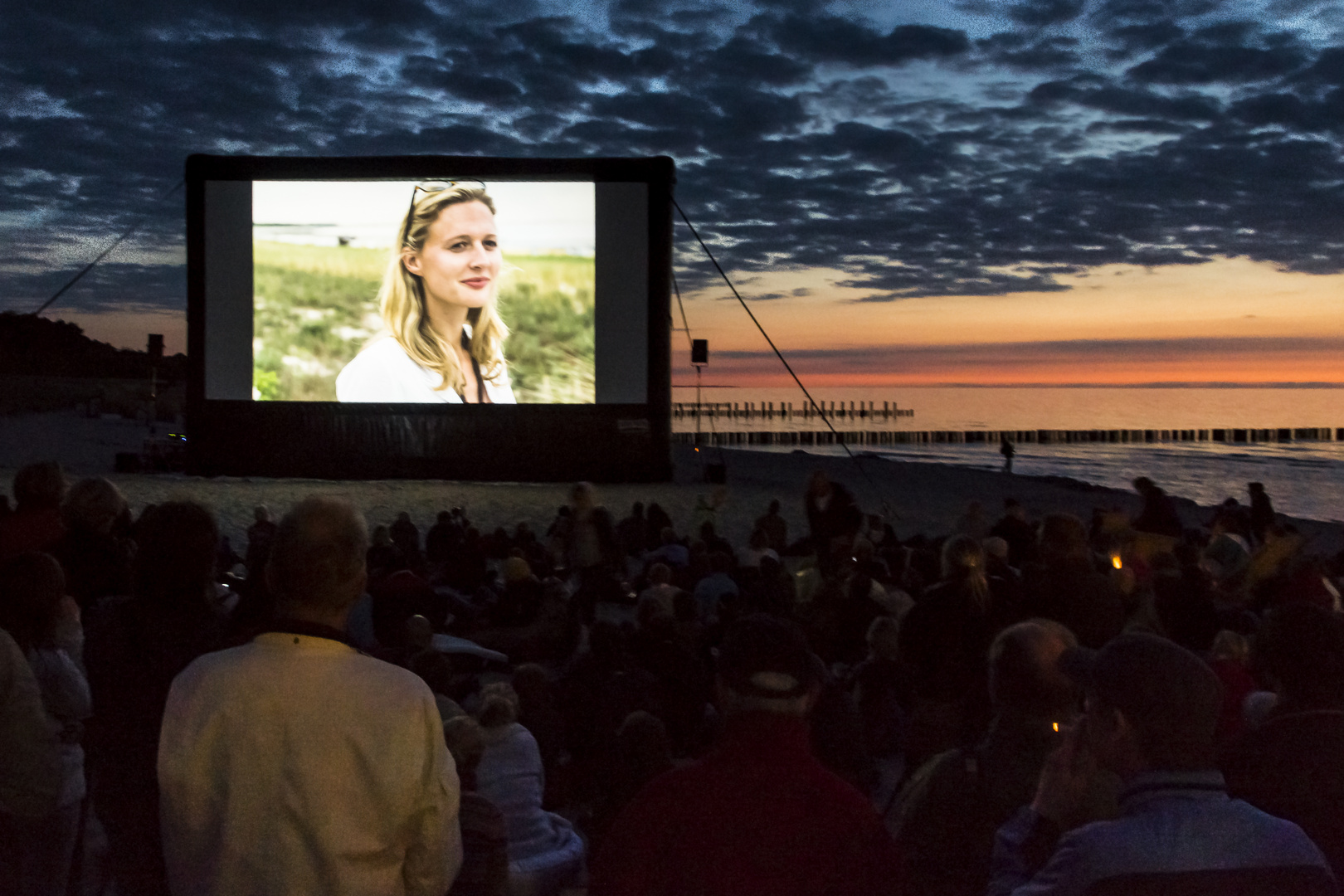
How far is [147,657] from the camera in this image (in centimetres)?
217

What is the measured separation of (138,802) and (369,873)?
0.91 meters

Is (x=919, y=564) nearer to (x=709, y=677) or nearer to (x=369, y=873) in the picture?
(x=709, y=677)

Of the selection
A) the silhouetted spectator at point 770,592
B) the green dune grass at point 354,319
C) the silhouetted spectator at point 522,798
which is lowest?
the silhouetted spectator at point 522,798

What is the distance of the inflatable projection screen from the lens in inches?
482

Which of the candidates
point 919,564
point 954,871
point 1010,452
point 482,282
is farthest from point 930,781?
point 1010,452

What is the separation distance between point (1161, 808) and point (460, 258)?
11431 mm

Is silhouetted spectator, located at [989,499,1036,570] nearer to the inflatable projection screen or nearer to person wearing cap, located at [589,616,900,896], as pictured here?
person wearing cap, located at [589,616,900,896]

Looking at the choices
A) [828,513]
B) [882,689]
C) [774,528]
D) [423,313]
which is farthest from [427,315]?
[882,689]

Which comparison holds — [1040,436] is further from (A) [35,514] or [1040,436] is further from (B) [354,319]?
(A) [35,514]

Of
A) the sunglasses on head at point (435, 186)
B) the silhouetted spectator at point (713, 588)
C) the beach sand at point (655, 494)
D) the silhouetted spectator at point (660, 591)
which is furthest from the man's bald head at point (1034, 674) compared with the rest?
the sunglasses on head at point (435, 186)

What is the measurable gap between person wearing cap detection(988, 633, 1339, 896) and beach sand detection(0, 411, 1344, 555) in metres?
5.65

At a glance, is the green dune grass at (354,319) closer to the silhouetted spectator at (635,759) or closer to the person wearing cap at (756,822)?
the silhouetted spectator at (635,759)

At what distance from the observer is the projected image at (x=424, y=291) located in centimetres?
1204

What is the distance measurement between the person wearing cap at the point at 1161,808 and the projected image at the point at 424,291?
10.9m
